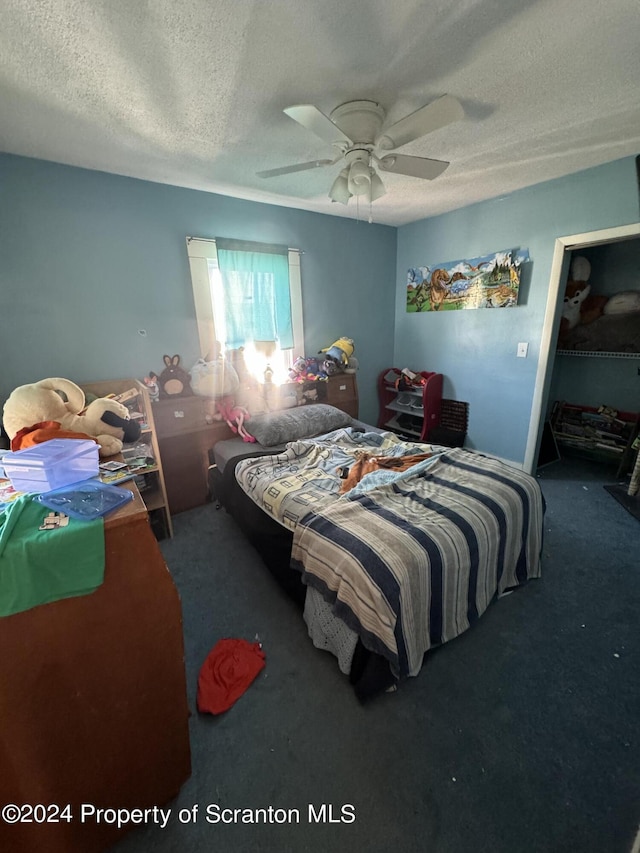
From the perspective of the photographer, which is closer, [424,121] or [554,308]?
[424,121]

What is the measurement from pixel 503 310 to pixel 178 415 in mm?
3015

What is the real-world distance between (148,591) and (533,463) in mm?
3336

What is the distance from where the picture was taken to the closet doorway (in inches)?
96.1

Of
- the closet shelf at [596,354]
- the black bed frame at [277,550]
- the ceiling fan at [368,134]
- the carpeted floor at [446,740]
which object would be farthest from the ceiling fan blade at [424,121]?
the closet shelf at [596,354]

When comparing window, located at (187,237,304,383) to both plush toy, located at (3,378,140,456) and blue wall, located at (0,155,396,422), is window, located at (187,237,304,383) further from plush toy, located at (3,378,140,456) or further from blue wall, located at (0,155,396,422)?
plush toy, located at (3,378,140,456)

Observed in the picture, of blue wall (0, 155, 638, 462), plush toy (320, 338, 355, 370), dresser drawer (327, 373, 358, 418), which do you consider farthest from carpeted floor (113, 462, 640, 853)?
plush toy (320, 338, 355, 370)

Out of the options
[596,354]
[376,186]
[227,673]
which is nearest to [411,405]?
[596,354]

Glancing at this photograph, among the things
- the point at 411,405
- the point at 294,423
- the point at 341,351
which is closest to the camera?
the point at 294,423

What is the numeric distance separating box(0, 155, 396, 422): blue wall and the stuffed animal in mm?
118

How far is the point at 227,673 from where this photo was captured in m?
1.44

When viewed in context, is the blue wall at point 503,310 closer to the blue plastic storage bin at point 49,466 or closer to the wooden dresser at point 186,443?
the wooden dresser at point 186,443

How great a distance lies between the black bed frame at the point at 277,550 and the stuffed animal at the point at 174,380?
1.81 feet

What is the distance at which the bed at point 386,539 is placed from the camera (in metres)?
1.29

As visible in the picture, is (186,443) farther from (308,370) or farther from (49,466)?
(49,466)
